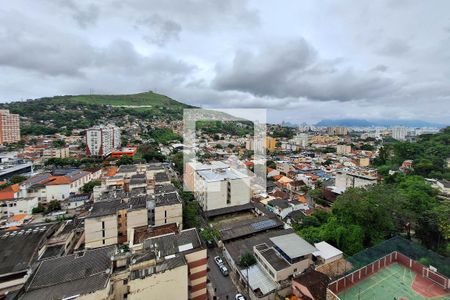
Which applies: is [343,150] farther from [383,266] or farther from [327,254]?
[327,254]

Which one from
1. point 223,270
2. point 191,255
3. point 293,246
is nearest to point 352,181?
point 293,246

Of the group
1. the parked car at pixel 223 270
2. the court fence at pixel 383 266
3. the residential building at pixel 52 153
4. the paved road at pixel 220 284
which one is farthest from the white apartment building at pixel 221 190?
the residential building at pixel 52 153

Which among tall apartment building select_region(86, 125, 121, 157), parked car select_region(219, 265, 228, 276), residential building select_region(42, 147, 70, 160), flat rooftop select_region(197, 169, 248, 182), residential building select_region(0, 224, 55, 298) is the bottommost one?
parked car select_region(219, 265, 228, 276)

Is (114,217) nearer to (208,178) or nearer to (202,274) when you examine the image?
(202,274)

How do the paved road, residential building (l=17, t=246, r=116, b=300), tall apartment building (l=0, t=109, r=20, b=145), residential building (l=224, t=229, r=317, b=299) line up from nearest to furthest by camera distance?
residential building (l=17, t=246, r=116, b=300) → residential building (l=224, t=229, r=317, b=299) → the paved road → tall apartment building (l=0, t=109, r=20, b=145)

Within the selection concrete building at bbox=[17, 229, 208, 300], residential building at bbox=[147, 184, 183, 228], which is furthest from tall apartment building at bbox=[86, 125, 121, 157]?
concrete building at bbox=[17, 229, 208, 300]

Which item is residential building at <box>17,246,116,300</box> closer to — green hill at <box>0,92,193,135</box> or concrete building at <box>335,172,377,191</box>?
concrete building at <box>335,172,377,191</box>

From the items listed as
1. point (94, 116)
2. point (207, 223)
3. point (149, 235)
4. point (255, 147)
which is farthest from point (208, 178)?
point (94, 116)
